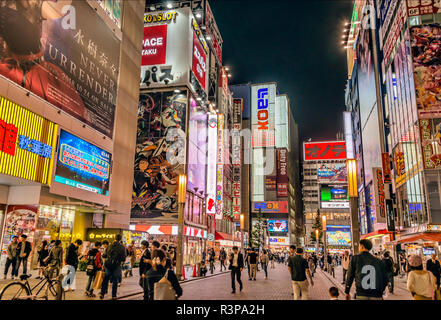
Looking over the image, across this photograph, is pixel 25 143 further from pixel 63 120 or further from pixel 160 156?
pixel 160 156

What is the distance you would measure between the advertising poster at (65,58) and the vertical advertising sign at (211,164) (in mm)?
24274

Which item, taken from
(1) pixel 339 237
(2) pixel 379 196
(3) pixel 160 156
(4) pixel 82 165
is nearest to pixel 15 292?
(4) pixel 82 165

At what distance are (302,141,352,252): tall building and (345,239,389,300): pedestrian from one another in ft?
232

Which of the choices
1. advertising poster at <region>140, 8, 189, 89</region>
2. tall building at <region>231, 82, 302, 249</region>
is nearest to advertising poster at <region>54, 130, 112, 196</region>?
advertising poster at <region>140, 8, 189, 89</region>

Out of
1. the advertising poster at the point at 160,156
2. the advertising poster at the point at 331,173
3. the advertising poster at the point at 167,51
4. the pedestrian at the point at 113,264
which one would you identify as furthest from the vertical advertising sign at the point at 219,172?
the advertising poster at the point at 331,173

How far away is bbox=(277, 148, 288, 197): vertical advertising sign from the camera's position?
10015 centimetres

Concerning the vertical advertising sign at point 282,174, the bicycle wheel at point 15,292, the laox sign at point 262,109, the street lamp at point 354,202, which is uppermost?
the laox sign at point 262,109

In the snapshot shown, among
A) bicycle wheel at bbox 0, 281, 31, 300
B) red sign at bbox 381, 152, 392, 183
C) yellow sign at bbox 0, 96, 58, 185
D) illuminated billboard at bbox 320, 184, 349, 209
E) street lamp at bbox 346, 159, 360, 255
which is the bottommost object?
bicycle wheel at bbox 0, 281, 31, 300

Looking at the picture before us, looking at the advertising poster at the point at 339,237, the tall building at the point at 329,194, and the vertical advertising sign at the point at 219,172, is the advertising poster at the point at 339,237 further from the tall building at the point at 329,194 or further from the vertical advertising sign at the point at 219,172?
the vertical advertising sign at the point at 219,172

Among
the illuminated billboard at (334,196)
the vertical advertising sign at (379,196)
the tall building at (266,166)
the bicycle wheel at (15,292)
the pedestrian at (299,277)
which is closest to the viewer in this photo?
the bicycle wheel at (15,292)

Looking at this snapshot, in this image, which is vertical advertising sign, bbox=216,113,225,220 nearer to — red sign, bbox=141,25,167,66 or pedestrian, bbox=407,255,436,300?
red sign, bbox=141,25,167,66

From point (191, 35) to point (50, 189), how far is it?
30.7m

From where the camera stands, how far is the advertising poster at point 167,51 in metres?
42.5

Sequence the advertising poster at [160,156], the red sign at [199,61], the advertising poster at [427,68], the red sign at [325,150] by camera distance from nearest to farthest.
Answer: the advertising poster at [427,68], the advertising poster at [160,156], the red sign at [199,61], the red sign at [325,150]
